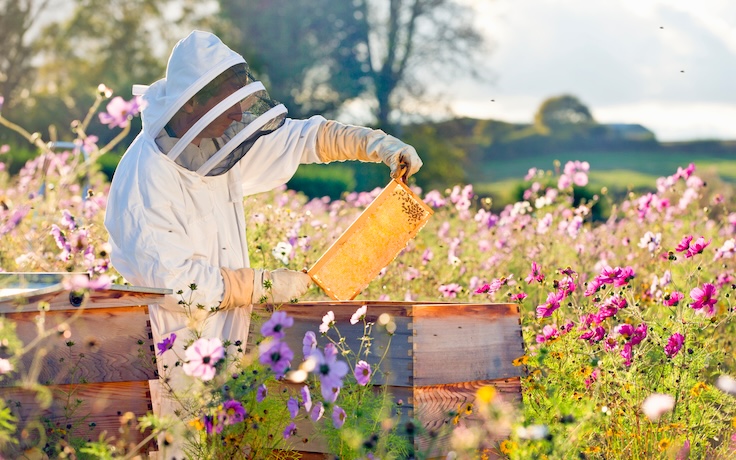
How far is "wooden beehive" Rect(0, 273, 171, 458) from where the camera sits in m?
2.96

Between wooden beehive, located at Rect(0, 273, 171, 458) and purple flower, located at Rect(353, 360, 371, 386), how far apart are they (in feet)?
2.31

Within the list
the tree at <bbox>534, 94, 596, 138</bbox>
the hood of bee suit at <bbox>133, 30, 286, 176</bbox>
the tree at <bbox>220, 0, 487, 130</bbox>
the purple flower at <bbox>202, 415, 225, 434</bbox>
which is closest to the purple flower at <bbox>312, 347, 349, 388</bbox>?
the purple flower at <bbox>202, 415, 225, 434</bbox>

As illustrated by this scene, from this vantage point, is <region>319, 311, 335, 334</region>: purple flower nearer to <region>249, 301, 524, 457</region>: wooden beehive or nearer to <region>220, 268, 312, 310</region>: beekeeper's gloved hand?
<region>249, 301, 524, 457</region>: wooden beehive

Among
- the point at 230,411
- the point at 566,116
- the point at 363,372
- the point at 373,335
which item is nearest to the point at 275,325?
the point at 230,411

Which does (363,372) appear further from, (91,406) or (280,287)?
(91,406)

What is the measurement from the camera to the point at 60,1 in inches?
1099

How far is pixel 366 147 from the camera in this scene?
3.86 m

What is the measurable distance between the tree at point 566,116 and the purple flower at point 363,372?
31285 mm

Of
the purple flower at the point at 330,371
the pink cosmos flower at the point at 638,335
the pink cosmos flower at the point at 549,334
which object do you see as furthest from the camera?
the pink cosmos flower at the point at 549,334

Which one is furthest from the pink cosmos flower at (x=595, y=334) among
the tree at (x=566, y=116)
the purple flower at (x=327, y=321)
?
the tree at (x=566, y=116)

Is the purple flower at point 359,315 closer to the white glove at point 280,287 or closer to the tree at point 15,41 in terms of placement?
the white glove at point 280,287

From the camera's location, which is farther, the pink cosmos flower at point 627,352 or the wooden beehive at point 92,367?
the pink cosmos flower at point 627,352

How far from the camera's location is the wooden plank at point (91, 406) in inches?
119

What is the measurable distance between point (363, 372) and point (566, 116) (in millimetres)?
32188
